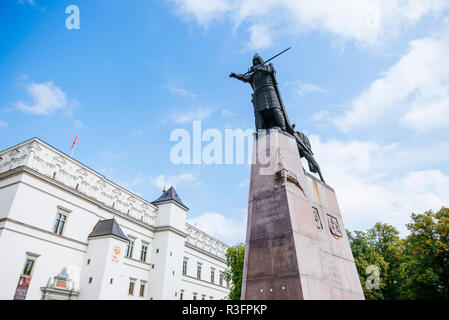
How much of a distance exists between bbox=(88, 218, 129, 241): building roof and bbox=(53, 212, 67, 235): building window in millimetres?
2708

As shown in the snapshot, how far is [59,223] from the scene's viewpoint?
80.2ft

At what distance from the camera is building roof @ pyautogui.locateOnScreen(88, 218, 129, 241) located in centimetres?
2577

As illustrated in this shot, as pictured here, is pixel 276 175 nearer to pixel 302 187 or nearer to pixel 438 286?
pixel 302 187

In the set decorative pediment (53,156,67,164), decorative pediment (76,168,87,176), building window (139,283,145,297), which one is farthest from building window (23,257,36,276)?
building window (139,283,145,297)

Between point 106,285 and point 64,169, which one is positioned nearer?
point 106,285

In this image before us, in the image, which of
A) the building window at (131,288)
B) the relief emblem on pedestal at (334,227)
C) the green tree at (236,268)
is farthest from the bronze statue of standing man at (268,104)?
the building window at (131,288)

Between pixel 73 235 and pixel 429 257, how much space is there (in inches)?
1146

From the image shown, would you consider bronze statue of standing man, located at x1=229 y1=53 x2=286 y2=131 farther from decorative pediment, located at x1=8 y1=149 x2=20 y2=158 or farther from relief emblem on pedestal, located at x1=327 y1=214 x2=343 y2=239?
decorative pediment, located at x1=8 y1=149 x2=20 y2=158

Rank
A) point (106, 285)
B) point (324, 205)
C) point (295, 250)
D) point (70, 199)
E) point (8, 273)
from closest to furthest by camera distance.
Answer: point (295, 250)
point (324, 205)
point (8, 273)
point (106, 285)
point (70, 199)

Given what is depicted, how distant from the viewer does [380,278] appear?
2683 cm
